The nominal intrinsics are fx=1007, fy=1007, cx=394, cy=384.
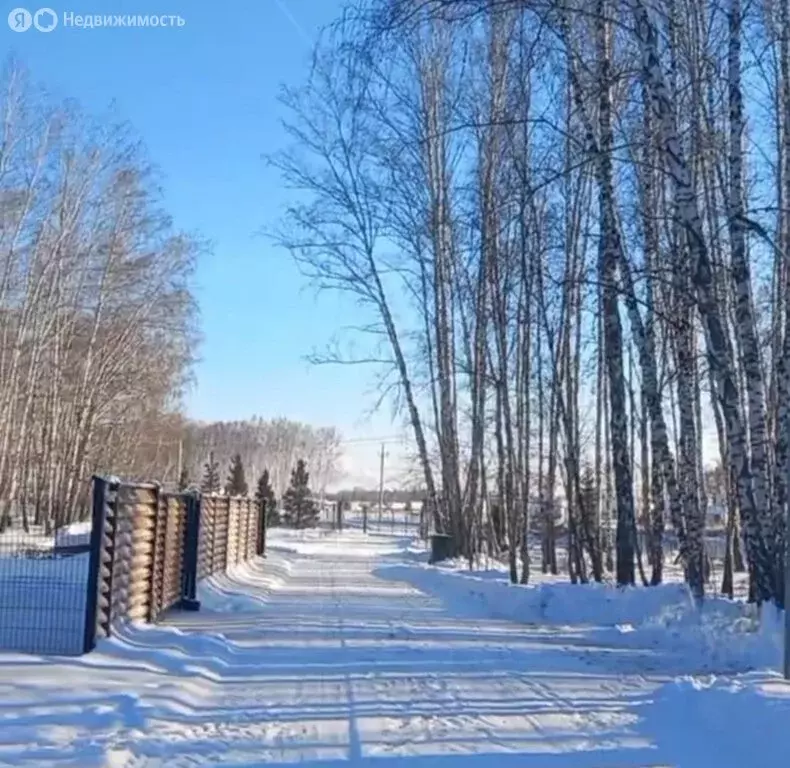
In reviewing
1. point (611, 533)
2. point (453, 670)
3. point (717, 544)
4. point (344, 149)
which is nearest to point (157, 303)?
point (344, 149)

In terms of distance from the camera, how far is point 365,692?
754 centimetres

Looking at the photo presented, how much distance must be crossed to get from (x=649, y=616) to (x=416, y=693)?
5645 millimetres

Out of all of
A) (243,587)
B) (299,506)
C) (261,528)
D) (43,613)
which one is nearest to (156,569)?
(43,613)

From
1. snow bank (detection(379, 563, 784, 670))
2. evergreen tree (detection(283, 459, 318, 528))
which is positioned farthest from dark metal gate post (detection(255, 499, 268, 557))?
evergreen tree (detection(283, 459, 318, 528))

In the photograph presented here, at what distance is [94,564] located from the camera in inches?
350

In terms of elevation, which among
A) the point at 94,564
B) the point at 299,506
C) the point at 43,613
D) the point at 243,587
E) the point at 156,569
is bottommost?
the point at 243,587

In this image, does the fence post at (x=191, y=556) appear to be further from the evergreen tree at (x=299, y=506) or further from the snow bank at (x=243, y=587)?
the evergreen tree at (x=299, y=506)

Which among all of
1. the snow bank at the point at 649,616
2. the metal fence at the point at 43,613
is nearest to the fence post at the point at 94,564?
the metal fence at the point at 43,613

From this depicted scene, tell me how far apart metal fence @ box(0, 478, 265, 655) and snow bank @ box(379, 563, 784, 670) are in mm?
4337

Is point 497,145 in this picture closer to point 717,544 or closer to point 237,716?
point 237,716

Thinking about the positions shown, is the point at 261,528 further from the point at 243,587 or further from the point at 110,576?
the point at 110,576

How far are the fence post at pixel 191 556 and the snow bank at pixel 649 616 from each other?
3938 mm

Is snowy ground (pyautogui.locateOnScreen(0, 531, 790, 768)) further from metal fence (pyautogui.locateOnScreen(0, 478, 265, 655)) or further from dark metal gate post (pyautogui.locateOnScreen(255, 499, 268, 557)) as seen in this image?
dark metal gate post (pyautogui.locateOnScreen(255, 499, 268, 557))

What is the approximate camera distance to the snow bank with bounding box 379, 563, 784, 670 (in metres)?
9.11
